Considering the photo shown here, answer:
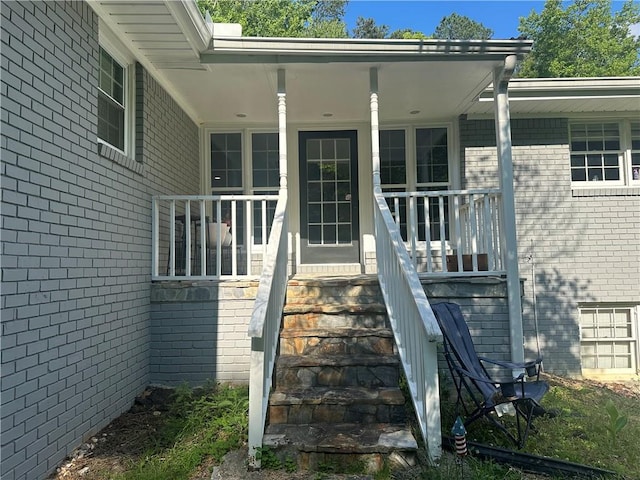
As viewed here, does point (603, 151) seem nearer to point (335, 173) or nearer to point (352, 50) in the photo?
point (335, 173)

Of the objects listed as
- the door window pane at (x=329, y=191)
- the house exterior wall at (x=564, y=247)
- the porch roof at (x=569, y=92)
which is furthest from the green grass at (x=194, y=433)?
the porch roof at (x=569, y=92)

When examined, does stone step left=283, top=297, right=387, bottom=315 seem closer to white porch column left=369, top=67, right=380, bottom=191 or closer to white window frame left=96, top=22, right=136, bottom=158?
white porch column left=369, top=67, right=380, bottom=191

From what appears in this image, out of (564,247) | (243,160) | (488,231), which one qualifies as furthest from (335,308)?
(564,247)

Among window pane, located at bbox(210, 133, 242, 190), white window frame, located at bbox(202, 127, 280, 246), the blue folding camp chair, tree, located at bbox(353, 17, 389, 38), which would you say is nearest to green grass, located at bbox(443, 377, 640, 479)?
the blue folding camp chair

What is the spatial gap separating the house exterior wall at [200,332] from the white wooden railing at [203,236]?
6.4 inches

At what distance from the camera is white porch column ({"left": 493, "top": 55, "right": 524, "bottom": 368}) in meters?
4.45

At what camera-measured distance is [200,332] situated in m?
4.58

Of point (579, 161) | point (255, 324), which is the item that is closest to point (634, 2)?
point (579, 161)

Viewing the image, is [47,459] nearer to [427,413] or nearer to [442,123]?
[427,413]

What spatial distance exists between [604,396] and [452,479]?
3.24 m

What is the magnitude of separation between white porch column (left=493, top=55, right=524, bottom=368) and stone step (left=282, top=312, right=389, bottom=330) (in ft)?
4.36

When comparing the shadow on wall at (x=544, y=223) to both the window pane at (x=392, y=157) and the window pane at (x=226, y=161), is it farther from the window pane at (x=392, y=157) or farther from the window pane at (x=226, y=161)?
the window pane at (x=226, y=161)

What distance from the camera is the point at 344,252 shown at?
6.56 m

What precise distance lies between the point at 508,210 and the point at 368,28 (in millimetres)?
28165
